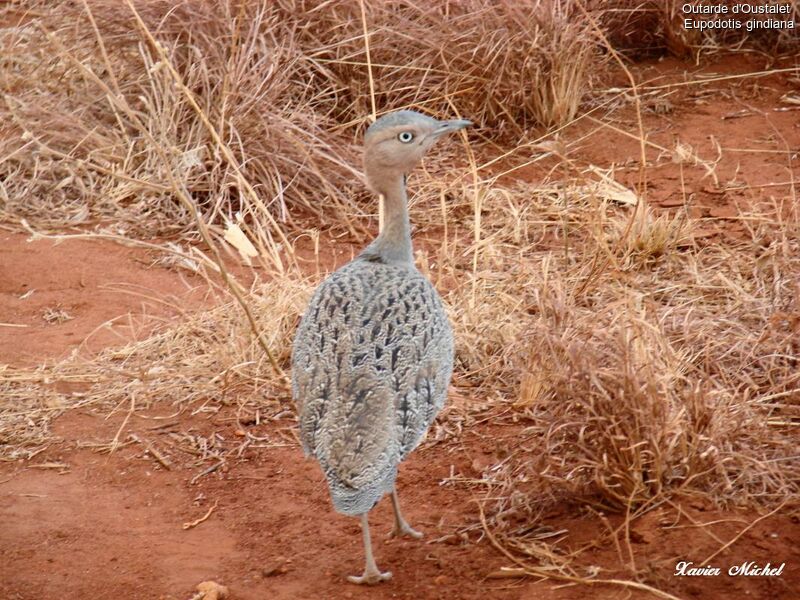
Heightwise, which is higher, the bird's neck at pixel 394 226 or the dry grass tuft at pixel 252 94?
the bird's neck at pixel 394 226

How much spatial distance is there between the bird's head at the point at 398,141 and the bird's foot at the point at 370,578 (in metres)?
1.72

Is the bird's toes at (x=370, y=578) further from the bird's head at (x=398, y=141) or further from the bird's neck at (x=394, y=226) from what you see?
the bird's head at (x=398, y=141)

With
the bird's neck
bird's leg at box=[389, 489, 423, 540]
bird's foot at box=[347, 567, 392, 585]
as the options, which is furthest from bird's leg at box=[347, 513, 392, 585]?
the bird's neck

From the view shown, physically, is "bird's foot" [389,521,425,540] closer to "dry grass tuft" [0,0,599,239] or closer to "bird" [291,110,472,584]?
"bird" [291,110,472,584]

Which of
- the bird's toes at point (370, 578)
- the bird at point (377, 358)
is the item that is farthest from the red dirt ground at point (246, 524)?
the bird at point (377, 358)

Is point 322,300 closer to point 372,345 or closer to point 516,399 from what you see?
point 372,345

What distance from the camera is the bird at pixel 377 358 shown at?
4.44 metres

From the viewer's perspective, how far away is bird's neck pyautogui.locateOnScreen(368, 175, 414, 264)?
5328 millimetres

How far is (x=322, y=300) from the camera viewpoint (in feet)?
16.7

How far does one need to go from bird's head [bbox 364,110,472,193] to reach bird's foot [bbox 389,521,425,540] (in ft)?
4.84

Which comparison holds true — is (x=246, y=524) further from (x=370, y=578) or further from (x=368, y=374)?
(x=368, y=374)

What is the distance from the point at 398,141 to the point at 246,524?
5.73ft

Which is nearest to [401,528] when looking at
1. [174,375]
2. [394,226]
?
[394,226]

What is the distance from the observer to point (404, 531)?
496 cm
